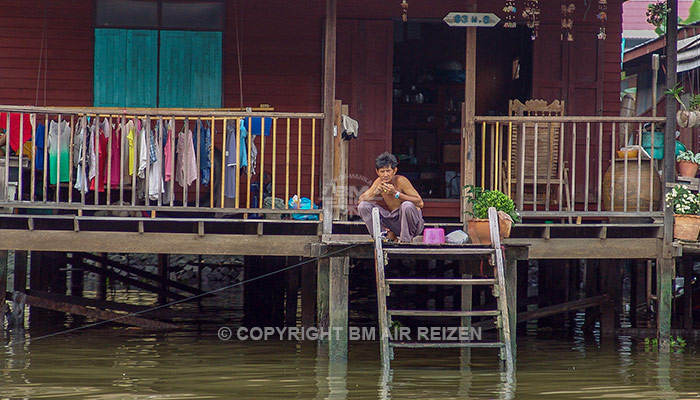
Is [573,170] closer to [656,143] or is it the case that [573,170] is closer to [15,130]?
[656,143]

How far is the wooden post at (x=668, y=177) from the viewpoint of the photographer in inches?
396

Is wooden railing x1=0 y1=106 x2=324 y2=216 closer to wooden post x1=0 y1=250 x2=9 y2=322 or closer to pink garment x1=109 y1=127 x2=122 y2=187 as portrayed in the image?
pink garment x1=109 y1=127 x2=122 y2=187

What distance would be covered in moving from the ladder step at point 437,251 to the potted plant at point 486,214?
29 cm

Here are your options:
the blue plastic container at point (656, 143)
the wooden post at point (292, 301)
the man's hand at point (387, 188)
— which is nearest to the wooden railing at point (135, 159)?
the man's hand at point (387, 188)

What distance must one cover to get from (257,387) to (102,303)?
151 inches

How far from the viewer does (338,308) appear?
954cm

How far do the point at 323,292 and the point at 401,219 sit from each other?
1220 mm

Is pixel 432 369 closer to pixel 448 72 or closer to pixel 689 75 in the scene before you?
pixel 448 72

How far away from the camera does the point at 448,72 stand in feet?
48.6

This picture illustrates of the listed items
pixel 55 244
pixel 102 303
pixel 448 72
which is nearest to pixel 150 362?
pixel 55 244

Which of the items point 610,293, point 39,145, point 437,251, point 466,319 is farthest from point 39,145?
point 610,293

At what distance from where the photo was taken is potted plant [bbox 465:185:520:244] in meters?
9.30

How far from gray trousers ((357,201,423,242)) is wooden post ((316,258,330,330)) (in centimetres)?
87

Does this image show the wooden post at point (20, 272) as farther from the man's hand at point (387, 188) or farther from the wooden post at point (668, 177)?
the wooden post at point (668, 177)
